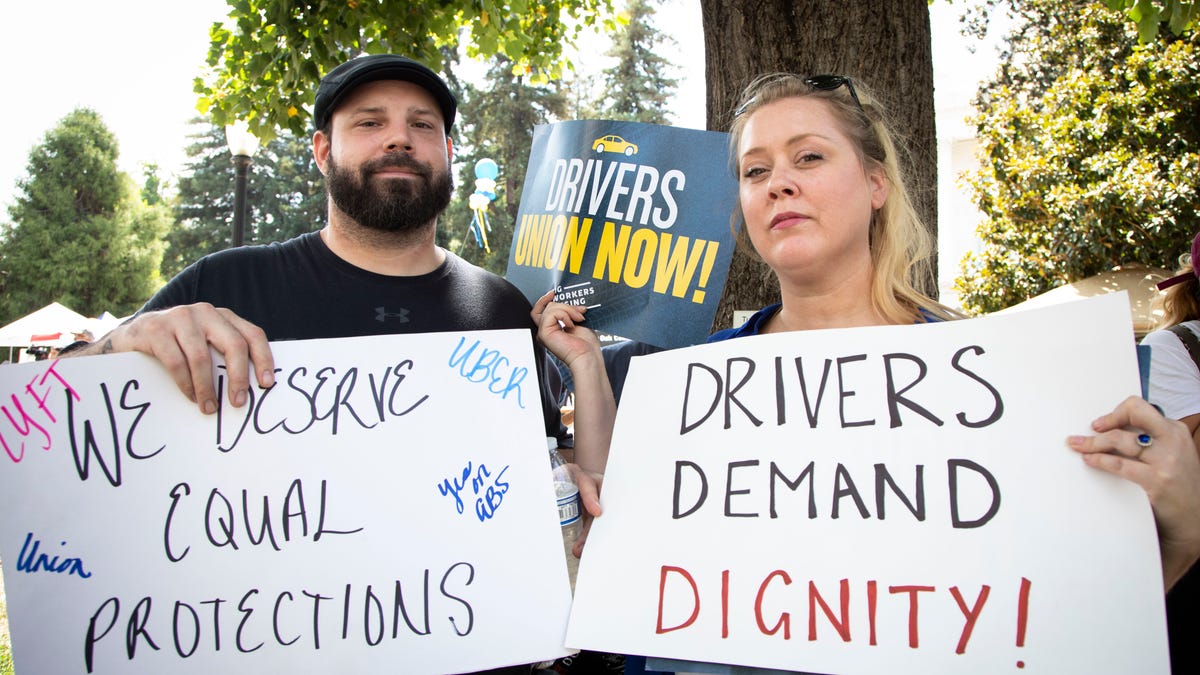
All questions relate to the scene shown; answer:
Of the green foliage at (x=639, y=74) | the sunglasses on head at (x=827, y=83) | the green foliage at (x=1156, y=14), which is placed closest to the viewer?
the sunglasses on head at (x=827, y=83)

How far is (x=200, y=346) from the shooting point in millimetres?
1477

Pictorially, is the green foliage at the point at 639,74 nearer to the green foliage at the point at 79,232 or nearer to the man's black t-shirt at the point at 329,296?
the green foliage at the point at 79,232

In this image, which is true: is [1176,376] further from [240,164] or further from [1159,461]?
[240,164]

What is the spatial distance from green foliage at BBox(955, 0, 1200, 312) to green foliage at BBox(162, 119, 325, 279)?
1133 inches

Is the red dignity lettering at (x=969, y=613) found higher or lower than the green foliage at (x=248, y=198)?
lower

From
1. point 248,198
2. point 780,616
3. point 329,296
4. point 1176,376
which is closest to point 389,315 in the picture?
point 329,296

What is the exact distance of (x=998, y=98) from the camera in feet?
38.7

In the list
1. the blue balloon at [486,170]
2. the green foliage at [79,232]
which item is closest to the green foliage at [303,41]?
the blue balloon at [486,170]

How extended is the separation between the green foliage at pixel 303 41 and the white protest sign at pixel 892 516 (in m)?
3.09

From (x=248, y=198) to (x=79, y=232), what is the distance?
22.2 ft

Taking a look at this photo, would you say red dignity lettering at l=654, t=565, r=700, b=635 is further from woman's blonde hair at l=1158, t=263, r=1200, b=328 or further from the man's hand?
woman's blonde hair at l=1158, t=263, r=1200, b=328

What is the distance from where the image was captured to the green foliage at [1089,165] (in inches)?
329

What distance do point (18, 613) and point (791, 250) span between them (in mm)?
1710

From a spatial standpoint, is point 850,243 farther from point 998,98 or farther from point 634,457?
point 998,98
